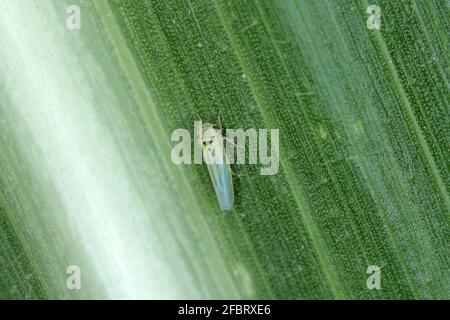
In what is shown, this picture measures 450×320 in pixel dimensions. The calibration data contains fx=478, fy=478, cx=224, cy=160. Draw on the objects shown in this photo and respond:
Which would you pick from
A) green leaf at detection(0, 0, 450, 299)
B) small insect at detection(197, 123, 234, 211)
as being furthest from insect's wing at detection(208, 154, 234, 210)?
green leaf at detection(0, 0, 450, 299)

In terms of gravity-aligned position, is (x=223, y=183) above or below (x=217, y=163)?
below

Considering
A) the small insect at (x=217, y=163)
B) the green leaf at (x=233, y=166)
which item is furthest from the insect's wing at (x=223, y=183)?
the green leaf at (x=233, y=166)

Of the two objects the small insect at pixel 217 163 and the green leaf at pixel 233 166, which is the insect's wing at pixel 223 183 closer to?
the small insect at pixel 217 163

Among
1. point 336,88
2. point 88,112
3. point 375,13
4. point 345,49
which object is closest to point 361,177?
point 336,88

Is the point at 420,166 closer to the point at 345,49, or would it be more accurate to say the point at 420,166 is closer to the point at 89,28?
the point at 345,49

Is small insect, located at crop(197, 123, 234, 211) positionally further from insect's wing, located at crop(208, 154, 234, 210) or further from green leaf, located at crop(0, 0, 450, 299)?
green leaf, located at crop(0, 0, 450, 299)

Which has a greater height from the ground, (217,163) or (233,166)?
(217,163)

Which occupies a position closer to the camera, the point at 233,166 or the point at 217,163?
the point at 217,163
